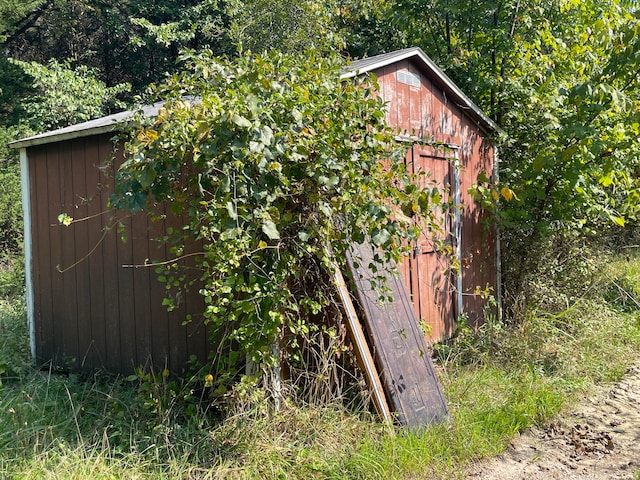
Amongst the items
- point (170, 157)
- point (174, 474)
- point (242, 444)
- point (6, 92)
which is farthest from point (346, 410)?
point (6, 92)

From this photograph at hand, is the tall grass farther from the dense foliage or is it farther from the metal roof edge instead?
the metal roof edge

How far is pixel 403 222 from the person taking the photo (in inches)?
141

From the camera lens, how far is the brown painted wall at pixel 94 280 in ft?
15.0

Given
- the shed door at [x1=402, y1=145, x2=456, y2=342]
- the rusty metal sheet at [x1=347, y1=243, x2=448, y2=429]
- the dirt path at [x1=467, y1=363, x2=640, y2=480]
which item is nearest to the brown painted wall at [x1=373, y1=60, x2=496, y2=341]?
the shed door at [x1=402, y1=145, x2=456, y2=342]

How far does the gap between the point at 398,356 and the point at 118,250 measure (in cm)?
243

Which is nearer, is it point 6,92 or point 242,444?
point 242,444

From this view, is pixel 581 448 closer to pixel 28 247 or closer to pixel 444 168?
pixel 444 168

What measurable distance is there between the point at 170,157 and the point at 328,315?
5.00 feet

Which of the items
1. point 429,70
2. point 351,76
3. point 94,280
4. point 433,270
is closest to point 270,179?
point 351,76

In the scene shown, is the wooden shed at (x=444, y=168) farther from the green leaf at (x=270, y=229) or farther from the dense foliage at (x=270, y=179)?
the green leaf at (x=270, y=229)

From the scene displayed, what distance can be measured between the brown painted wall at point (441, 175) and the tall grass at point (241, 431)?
2.96 feet

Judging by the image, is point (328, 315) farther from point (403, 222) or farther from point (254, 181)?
point (254, 181)

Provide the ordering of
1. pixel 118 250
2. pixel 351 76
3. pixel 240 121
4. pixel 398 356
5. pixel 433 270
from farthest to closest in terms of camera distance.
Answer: pixel 433 270 → pixel 118 250 → pixel 351 76 → pixel 398 356 → pixel 240 121

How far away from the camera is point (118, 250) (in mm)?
4883
